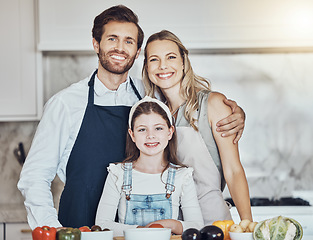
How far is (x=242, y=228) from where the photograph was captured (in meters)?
1.50

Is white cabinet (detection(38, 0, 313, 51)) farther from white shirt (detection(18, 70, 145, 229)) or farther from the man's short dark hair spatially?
white shirt (detection(18, 70, 145, 229))

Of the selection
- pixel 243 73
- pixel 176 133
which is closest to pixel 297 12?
pixel 243 73

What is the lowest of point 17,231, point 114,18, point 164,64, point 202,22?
point 17,231

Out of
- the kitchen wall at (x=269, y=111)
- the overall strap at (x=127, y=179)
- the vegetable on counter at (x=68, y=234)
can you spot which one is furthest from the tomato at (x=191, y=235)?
the kitchen wall at (x=269, y=111)

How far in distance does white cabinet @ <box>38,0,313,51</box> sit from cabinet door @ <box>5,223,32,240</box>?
1.00m

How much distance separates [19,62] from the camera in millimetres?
3043

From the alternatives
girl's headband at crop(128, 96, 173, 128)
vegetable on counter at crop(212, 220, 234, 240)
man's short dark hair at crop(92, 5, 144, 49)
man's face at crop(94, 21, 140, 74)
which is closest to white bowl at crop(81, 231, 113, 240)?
vegetable on counter at crop(212, 220, 234, 240)

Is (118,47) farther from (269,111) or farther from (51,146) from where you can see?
(269,111)

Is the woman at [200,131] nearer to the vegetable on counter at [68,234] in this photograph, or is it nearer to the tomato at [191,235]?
the tomato at [191,235]

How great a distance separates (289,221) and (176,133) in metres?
0.74

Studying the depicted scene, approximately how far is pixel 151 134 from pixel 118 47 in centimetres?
42

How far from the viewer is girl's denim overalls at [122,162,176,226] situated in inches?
74.7

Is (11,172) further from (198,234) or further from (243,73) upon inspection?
(198,234)

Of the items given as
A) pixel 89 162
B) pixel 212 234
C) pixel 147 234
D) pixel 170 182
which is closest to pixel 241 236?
pixel 212 234
